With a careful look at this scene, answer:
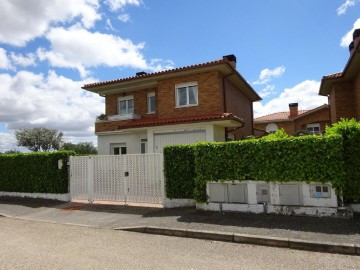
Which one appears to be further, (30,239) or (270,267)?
(30,239)

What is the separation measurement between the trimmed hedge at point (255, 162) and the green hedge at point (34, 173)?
5.14 meters

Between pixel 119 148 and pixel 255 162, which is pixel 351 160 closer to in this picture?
pixel 255 162

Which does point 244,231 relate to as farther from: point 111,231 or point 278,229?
point 111,231

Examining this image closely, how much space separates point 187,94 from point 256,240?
10.7 m

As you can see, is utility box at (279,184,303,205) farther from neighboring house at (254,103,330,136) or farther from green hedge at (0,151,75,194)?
neighboring house at (254,103,330,136)

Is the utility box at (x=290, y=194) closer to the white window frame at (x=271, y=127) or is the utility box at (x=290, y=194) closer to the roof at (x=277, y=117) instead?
the roof at (x=277, y=117)

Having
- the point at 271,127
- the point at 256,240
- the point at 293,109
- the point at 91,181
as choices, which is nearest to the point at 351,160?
the point at 256,240

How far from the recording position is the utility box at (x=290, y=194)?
316 inches

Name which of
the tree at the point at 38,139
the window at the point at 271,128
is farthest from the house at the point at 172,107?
the tree at the point at 38,139

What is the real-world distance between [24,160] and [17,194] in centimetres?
164

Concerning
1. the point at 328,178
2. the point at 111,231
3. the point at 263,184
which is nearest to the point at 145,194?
the point at 111,231

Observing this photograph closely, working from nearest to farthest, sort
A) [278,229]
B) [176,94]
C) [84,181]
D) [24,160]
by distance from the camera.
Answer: [278,229], [84,181], [24,160], [176,94]

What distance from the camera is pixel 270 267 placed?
492 cm

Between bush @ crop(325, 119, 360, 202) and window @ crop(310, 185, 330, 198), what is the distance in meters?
0.41
